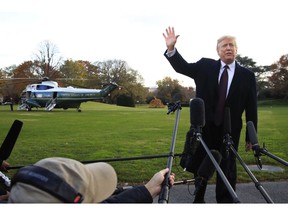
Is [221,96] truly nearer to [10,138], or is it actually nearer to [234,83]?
[234,83]

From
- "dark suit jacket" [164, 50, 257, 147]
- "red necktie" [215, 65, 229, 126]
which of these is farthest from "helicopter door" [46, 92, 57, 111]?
"red necktie" [215, 65, 229, 126]

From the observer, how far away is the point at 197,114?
2375 millimetres

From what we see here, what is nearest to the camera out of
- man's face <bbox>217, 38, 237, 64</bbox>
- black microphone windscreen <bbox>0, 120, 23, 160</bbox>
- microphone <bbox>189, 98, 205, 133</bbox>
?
microphone <bbox>189, 98, 205, 133</bbox>

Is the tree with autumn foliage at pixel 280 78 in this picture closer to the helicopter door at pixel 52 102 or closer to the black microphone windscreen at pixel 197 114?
the helicopter door at pixel 52 102

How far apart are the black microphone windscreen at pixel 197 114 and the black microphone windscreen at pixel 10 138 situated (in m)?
1.31

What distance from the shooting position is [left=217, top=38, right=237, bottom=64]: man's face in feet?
10.6

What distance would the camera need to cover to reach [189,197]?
4453 mm

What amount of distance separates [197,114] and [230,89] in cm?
109

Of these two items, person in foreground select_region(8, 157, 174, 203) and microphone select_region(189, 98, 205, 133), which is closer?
person in foreground select_region(8, 157, 174, 203)

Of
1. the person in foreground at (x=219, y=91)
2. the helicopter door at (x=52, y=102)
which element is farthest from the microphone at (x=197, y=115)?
the helicopter door at (x=52, y=102)

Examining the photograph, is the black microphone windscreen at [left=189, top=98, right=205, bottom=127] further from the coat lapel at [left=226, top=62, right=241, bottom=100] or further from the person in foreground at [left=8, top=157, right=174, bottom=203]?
the person in foreground at [left=8, top=157, right=174, bottom=203]

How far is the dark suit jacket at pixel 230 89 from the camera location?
3330 mm

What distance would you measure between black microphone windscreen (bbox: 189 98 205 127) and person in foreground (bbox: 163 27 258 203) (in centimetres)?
94

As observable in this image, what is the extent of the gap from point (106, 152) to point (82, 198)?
23.9ft
